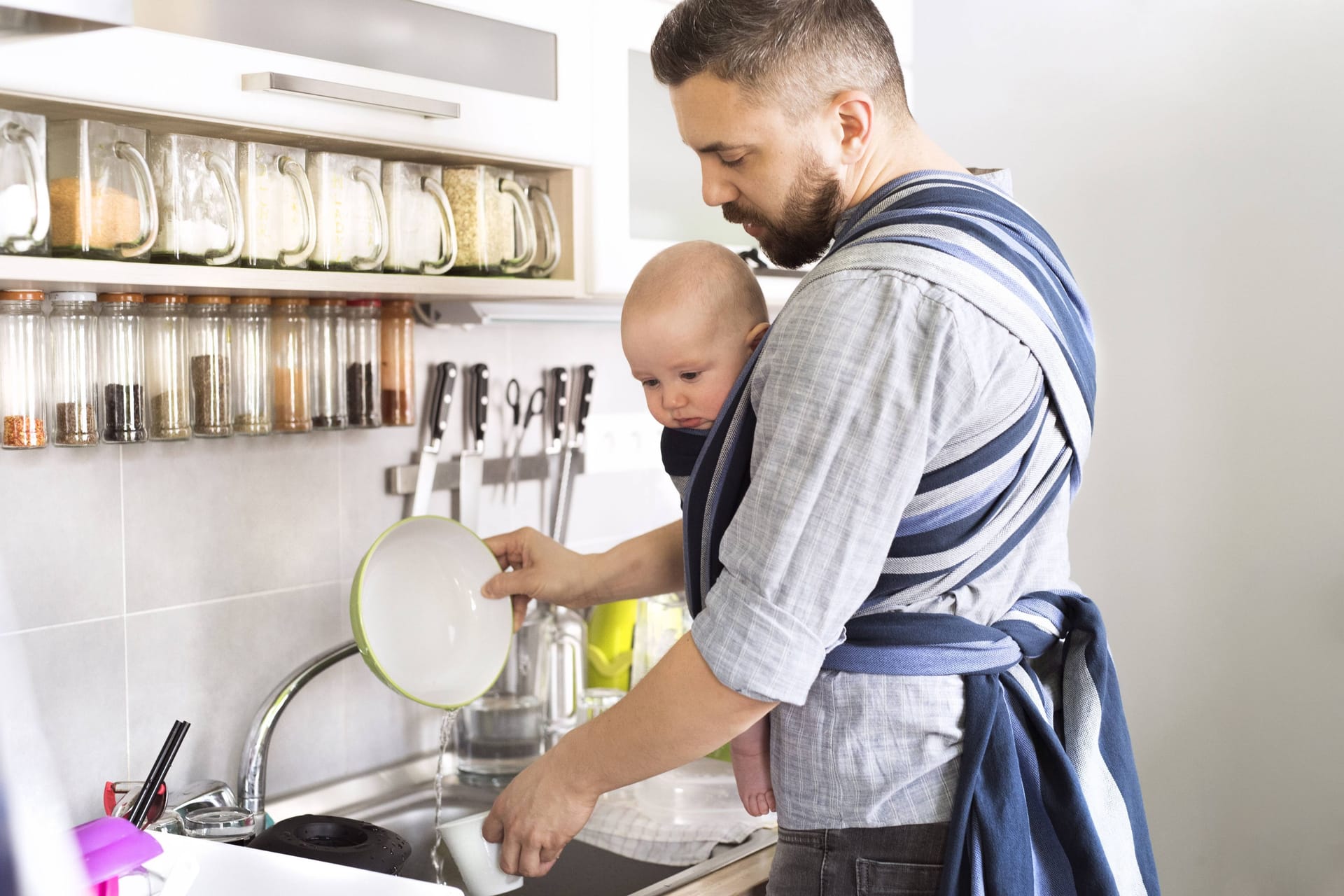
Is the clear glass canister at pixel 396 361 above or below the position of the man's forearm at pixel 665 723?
above

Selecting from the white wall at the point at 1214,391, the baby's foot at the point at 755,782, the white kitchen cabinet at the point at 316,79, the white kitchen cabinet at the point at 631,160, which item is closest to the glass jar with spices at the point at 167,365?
the white kitchen cabinet at the point at 316,79

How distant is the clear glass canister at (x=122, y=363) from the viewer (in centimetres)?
136

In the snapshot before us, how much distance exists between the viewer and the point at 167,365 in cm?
141

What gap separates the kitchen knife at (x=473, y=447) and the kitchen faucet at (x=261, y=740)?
36cm

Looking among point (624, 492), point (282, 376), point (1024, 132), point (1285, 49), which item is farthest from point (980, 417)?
point (1024, 132)

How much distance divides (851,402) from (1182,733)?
1.61 m

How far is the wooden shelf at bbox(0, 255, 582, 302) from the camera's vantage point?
1.06 m

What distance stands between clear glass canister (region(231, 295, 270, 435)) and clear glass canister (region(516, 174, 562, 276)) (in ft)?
1.17

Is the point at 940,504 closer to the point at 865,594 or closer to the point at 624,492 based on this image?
the point at 865,594

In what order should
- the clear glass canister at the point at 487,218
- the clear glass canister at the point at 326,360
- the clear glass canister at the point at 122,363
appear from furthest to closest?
1. the clear glass canister at the point at 326,360
2. the clear glass canister at the point at 487,218
3. the clear glass canister at the point at 122,363

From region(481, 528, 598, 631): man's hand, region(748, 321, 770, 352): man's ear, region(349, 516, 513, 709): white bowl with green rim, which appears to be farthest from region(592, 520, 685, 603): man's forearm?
region(748, 321, 770, 352): man's ear

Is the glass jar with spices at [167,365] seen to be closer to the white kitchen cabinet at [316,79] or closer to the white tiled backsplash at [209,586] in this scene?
the white tiled backsplash at [209,586]

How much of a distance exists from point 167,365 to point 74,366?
0.10 metres

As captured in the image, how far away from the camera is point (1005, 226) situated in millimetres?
1044
